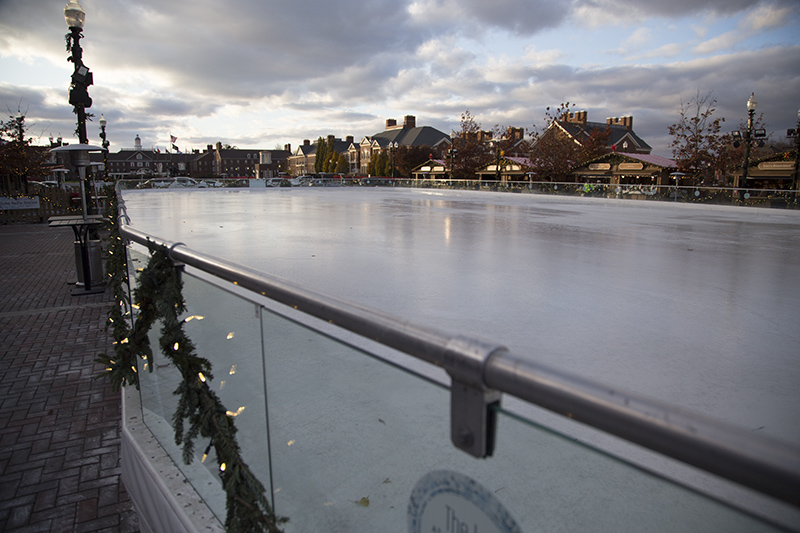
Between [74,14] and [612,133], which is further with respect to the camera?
[612,133]

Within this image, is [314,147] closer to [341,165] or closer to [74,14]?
[341,165]

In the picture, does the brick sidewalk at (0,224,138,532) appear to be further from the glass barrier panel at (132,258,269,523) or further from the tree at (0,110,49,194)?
the tree at (0,110,49,194)

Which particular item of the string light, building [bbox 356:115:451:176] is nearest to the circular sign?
the string light

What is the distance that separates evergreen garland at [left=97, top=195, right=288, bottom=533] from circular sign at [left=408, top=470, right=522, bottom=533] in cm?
86

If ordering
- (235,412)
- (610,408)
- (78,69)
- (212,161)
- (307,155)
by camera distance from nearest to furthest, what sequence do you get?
(610,408) → (235,412) → (78,69) → (307,155) → (212,161)

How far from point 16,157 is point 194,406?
29551 millimetres

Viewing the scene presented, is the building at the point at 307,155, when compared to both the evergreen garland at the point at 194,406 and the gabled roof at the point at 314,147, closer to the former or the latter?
the gabled roof at the point at 314,147

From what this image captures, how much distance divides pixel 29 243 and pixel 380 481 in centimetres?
1781

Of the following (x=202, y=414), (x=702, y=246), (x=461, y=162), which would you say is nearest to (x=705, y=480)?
(x=202, y=414)

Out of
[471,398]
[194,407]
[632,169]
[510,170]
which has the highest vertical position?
[510,170]

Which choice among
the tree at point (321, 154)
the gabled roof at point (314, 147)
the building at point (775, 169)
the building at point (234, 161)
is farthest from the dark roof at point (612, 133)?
the building at point (234, 161)

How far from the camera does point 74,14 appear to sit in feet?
30.6

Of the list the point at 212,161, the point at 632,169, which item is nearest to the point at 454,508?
the point at 632,169

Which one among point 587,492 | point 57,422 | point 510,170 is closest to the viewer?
point 587,492
